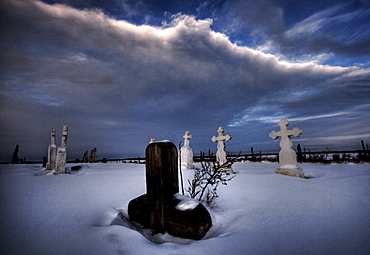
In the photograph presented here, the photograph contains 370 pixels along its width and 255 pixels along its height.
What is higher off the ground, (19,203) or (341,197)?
(19,203)

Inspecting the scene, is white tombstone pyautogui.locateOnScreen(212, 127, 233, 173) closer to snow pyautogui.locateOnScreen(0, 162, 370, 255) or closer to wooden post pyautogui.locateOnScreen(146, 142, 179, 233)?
snow pyautogui.locateOnScreen(0, 162, 370, 255)

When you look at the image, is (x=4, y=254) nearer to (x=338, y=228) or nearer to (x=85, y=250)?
(x=85, y=250)

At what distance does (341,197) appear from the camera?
329 centimetres

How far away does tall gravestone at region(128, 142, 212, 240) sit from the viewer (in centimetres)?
205

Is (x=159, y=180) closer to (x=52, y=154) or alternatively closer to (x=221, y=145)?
(x=221, y=145)

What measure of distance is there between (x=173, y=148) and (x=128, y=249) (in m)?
1.26

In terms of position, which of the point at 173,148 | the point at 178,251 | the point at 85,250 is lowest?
the point at 178,251

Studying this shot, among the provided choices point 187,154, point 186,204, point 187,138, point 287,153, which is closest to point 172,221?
point 186,204

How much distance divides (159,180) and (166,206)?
1.13 feet

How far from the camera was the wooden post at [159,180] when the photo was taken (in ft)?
7.28

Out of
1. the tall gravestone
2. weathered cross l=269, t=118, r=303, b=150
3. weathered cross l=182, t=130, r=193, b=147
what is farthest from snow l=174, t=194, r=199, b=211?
weathered cross l=182, t=130, r=193, b=147

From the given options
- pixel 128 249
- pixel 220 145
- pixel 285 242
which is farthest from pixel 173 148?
pixel 220 145

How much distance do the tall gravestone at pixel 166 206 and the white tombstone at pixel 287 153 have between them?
588 centimetres

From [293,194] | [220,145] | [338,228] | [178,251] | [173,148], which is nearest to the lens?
[178,251]
